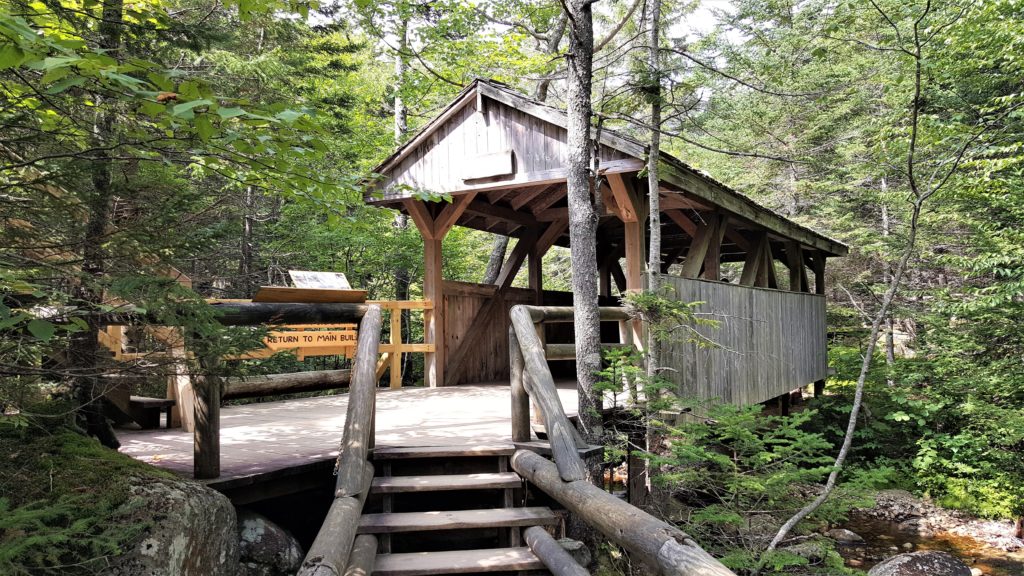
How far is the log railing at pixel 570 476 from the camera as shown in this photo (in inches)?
100.0

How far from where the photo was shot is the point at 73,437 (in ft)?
11.2

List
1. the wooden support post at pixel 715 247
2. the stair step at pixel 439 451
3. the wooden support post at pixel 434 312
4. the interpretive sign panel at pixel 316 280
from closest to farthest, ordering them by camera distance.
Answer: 1. the stair step at pixel 439 451
2. the interpretive sign panel at pixel 316 280
3. the wooden support post at pixel 715 247
4. the wooden support post at pixel 434 312

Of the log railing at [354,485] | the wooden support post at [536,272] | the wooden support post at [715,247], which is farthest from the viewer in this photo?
the wooden support post at [536,272]

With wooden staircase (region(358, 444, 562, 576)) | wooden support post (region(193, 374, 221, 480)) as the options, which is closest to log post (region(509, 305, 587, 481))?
wooden staircase (region(358, 444, 562, 576))

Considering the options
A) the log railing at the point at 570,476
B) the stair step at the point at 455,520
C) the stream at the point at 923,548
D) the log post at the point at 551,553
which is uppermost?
the log railing at the point at 570,476

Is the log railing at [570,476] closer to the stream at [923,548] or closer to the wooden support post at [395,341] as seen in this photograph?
the wooden support post at [395,341]

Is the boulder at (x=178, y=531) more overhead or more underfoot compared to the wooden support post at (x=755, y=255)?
more underfoot

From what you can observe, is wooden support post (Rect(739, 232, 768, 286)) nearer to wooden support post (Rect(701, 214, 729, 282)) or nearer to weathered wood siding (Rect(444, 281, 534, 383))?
wooden support post (Rect(701, 214, 729, 282))

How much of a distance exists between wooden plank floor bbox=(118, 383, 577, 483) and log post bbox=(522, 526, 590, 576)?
3.42 ft

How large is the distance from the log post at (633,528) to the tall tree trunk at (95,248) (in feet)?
7.59

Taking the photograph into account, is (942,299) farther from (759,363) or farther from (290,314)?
(290,314)

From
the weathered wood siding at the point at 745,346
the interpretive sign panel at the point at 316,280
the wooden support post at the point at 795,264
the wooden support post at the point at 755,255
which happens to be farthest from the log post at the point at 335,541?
the wooden support post at the point at 795,264

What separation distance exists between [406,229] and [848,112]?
45.0ft

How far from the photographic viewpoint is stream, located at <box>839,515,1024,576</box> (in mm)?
8367
